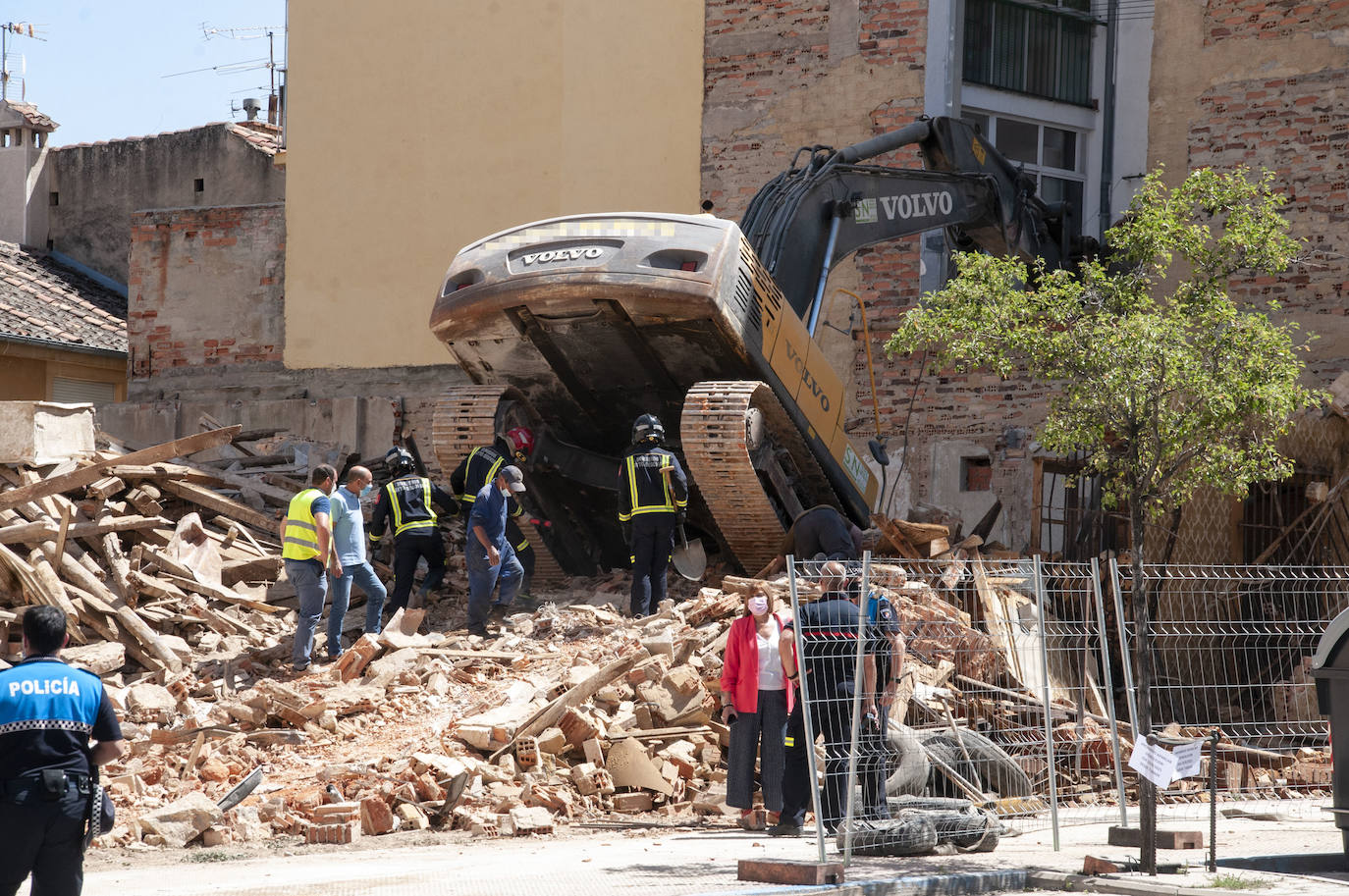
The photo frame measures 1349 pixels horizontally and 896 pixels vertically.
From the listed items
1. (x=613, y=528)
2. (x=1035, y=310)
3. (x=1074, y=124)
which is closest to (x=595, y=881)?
(x=1035, y=310)

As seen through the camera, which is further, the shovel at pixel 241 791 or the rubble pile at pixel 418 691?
the rubble pile at pixel 418 691

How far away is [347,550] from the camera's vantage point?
1162cm

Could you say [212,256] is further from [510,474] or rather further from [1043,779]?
[1043,779]

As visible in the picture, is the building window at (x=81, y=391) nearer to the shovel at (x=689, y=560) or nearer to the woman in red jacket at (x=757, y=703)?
the shovel at (x=689, y=560)

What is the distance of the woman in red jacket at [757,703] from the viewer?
8.55m

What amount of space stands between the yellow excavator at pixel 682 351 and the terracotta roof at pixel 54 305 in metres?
13.3

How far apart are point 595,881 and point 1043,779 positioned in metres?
3.70

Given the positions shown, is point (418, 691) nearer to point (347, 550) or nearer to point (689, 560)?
point (347, 550)

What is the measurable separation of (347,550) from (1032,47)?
11.5 metres

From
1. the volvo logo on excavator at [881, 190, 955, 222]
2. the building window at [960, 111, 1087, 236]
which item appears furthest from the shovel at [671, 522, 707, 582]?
the building window at [960, 111, 1087, 236]

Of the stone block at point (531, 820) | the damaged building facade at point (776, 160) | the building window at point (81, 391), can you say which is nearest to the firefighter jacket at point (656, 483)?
the stone block at point (531, 820)

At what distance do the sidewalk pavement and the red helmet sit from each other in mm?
4576

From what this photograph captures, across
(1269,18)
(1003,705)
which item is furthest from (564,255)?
(1269,18)

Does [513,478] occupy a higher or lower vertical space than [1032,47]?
lower
